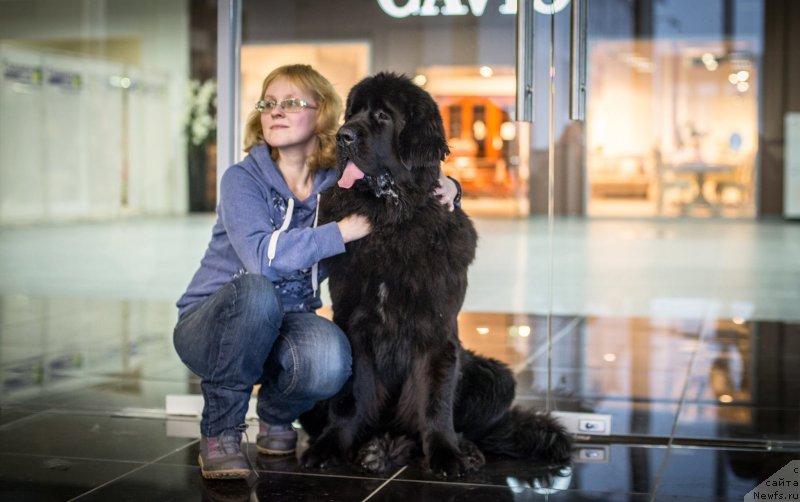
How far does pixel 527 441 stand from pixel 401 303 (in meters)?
0.63

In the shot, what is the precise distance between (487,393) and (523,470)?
9.6 inches

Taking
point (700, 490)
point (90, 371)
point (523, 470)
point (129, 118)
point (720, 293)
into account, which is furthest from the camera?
point (720, 293)

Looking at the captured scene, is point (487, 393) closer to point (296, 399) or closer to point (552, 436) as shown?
point (552, 436)

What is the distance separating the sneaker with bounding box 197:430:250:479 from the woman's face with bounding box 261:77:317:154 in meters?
0.86

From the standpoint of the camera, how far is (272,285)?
2912 millimetres

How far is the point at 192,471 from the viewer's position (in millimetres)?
3045

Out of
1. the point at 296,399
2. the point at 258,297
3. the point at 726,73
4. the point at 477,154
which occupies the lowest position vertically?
Answer: the point at 296,399

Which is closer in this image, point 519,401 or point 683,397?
point 519,401

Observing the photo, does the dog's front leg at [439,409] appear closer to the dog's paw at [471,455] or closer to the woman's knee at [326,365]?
the dog's paw at [471,455]

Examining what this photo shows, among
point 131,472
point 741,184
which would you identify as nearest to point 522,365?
point 131,472

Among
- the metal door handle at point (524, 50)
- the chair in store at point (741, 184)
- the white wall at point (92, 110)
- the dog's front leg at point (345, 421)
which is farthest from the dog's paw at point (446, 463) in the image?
the chair in store at point (741, 184)

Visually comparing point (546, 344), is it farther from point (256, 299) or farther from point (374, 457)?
point (256, 299)

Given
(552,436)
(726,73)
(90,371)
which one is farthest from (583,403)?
(726,73)

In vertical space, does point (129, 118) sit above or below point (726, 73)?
below
